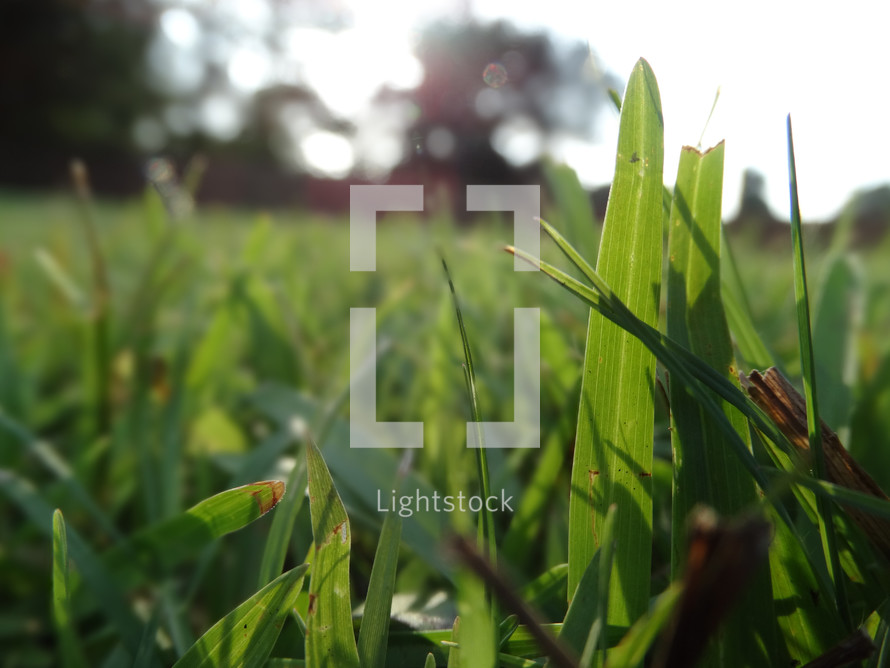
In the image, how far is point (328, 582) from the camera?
22 cm

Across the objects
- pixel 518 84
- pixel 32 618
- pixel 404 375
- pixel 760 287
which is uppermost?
pixel 518 84

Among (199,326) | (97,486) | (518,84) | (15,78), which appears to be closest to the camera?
(97,486)

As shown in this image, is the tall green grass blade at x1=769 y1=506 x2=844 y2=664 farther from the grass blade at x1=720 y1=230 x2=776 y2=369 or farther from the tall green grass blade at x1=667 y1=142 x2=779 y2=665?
the grass blade at x1=720 y1=230 x2=776 y2=369

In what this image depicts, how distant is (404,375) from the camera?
23.4 inches

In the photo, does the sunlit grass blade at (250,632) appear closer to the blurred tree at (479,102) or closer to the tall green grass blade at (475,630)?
the tall green grass blade at (475,630)

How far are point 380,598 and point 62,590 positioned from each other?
0.39 ft

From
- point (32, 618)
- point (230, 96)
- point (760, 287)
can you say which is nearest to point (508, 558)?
point (32, 618)

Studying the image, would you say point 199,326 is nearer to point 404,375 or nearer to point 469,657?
point 404,375

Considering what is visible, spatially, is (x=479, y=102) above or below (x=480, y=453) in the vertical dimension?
above

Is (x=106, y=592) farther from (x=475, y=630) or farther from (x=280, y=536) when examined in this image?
(x=475, y=630)

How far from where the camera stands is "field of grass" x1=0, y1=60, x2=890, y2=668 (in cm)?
21

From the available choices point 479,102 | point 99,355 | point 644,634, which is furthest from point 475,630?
point 479,102

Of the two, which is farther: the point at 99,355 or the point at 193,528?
the point at 99,355

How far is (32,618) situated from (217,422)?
0.19 m
